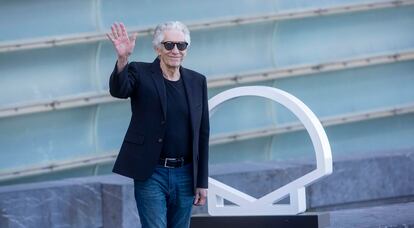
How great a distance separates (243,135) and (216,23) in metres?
1.01

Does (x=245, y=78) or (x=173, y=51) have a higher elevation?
(x=245, y=78)

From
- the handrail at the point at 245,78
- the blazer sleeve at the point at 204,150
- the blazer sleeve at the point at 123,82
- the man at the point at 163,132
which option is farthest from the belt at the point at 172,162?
the handrail at the point at 245,78

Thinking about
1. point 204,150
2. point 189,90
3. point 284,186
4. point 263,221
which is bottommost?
point 263,221

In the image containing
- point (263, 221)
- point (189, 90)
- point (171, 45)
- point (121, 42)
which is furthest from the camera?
point (263, 221)

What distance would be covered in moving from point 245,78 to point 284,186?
8.09 feet

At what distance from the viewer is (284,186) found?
31.6 feet

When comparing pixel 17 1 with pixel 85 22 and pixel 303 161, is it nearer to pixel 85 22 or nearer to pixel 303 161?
pixel 85 22

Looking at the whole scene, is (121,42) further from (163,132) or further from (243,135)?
(243,135)

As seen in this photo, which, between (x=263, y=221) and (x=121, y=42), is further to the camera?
(x=263, y=221)

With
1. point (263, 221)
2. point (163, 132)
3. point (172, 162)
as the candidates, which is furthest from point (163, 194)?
point (263, 221)

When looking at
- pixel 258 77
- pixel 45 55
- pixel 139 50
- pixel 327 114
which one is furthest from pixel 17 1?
pixel 327 114

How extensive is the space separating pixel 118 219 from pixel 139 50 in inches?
63.6

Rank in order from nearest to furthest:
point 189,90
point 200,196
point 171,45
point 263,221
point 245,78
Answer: point 171,45, point 189,90, point 200,196, point 263,221, point 245,78

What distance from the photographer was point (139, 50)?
1146 cm
